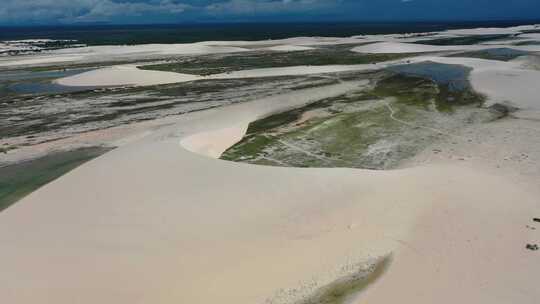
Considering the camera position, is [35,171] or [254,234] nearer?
[254,234]

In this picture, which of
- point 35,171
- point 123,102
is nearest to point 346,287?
point 35,171

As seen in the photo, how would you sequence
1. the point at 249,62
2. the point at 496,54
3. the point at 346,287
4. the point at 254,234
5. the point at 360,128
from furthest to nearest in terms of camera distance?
the point at 249,62
the point at 496,54
the point at 360,128
the point at 254,234
the point at 346,287

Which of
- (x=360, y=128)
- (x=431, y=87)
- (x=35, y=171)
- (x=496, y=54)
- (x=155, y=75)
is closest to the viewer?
(x=35, y=171)

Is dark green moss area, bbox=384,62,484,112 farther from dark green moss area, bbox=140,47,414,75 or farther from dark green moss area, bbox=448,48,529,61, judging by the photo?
dark green moss area, bbox=140,47,414,75

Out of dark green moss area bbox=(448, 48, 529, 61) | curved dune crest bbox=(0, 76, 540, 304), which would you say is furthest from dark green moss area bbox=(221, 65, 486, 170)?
dark green moss area bbox=(448, 48, 529, 61)

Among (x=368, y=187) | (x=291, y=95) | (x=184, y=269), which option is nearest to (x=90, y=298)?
(x=184, y=269)

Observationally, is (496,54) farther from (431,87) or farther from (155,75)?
(155,75)
